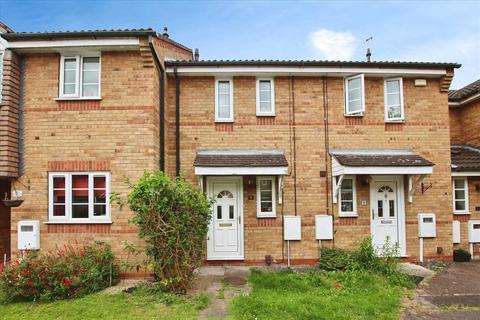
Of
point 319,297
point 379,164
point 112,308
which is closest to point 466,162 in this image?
point 379,164

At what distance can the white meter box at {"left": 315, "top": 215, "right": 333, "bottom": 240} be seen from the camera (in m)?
9.28

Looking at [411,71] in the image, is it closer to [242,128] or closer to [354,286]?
[242,128]

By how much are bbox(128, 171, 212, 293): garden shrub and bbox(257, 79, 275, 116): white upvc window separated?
430 centimetres

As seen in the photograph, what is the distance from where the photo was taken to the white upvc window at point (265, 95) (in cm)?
977

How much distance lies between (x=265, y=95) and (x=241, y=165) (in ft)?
8.76

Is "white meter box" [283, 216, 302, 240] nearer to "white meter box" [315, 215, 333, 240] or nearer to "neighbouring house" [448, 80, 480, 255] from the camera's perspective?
"white meter box" [315, 215, 333, 240]

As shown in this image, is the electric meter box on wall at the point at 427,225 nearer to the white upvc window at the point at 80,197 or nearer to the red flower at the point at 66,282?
the white upvc window at the point at 80,197

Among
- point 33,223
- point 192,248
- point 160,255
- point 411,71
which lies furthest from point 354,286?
point 33,223

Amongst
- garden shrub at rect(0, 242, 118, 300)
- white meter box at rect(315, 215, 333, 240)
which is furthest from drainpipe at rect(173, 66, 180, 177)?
white meter box at rect(315, 215, 333, 240)

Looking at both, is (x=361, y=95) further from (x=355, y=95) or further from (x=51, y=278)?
(x=51, y=278)

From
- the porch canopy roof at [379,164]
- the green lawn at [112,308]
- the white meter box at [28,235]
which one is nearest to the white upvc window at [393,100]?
the porch canopy roof at [379,164]

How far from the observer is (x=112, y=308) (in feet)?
19.2

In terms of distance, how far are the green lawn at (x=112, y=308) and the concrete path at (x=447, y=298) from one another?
420 centimetres

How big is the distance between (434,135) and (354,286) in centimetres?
604
